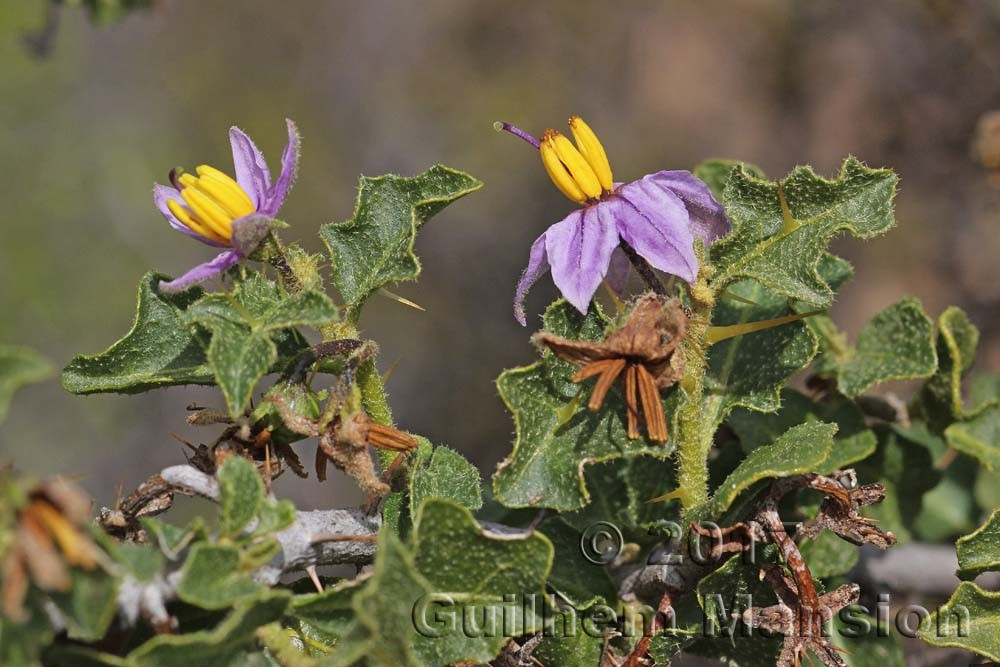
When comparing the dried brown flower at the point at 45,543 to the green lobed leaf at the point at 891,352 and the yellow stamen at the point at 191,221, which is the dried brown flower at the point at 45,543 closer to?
the yellow stamen at the point at 191,221

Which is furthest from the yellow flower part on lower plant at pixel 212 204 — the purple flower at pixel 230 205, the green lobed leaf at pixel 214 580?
the green lobed leaf at pixel 214 580

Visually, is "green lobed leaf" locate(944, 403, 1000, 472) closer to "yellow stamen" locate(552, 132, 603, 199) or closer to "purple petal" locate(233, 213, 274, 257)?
"yellow stamen" locate(552, 132, 603, 199)

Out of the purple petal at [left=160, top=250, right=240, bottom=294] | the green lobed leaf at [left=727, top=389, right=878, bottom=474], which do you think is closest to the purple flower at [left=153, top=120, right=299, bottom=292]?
the purple petal at [left=160, top=250, right=240, bottom=294]

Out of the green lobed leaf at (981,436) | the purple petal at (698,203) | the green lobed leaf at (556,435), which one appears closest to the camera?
the green lobed leaf at (556,435)

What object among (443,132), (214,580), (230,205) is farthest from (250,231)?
(443,132)

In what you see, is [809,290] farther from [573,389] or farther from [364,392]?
[364,392]

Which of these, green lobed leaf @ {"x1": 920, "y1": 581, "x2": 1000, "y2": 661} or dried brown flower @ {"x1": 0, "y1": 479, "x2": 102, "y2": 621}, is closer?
dried brown flower @ {"x1": 0, "y1": 479, "x2": 102, "y2": 621}

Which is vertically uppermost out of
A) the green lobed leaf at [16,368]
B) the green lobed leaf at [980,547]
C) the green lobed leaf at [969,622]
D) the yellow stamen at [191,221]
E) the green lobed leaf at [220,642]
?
the yellow stamen at [191,221]
